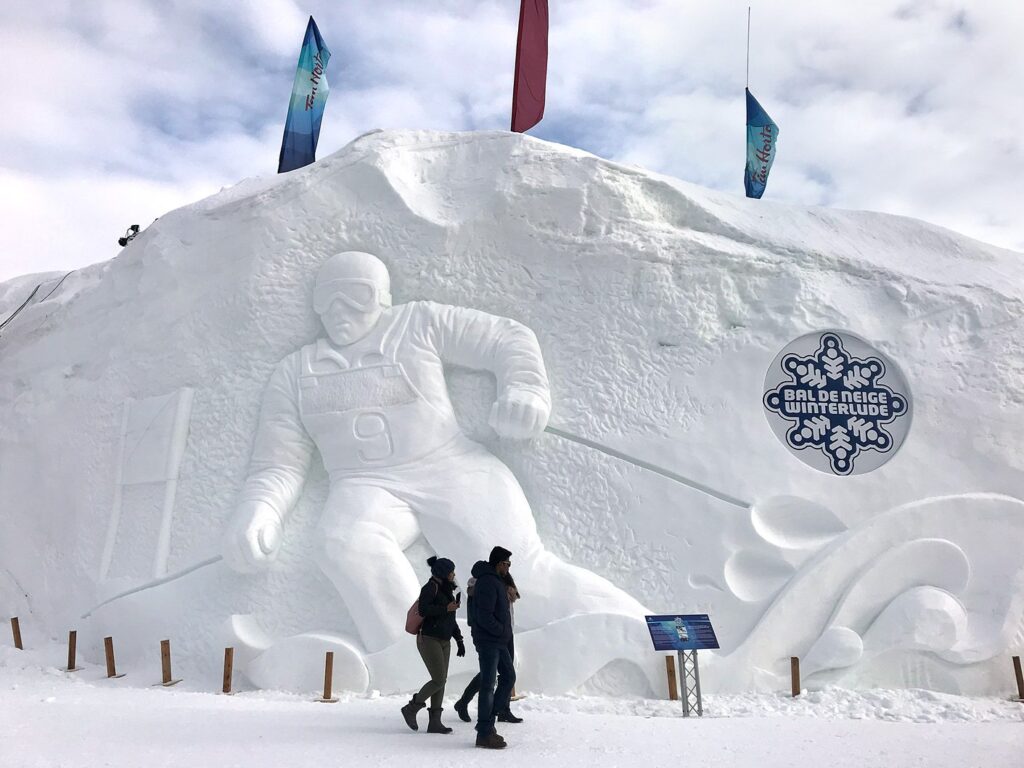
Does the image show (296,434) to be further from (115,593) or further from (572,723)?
(572,723)

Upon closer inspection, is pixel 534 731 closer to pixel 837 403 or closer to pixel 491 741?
pixel 491 741

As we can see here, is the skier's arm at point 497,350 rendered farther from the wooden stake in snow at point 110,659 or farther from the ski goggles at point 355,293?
the wooden stake in snow at point 110,659

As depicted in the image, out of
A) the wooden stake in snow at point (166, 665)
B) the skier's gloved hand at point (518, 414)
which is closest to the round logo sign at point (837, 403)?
the skier's gloved hand at point (518, 414)

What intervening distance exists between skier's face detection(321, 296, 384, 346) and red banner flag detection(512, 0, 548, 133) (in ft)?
9.86

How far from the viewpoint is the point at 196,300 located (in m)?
7.14

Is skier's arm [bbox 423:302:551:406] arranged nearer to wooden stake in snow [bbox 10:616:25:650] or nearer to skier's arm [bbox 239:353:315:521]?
skier's arm [bbox 239:353:315:521]

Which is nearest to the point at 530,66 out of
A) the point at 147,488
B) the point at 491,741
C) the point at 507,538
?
the point at 507,538

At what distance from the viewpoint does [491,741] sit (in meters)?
3.75

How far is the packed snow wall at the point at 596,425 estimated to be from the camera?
221 inches

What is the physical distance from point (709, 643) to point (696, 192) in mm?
3622

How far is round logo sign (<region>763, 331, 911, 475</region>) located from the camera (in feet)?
20.0

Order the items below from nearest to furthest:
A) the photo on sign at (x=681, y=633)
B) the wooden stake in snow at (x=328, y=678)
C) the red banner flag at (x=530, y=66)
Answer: the photo on sign at (x=681, y=633)
the wooden stake in snow at (x=328, y=678)
the red banner flag at (x=530, y=66)

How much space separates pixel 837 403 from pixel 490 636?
3431 millimetres

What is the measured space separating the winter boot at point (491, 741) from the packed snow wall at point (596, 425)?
1611 millimetres
